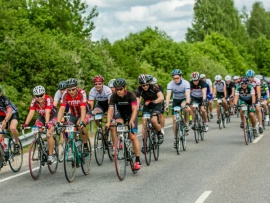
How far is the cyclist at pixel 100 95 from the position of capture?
43.7 ft

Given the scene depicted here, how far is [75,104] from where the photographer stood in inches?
444

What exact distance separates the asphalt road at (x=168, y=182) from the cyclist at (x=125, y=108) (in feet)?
2.09

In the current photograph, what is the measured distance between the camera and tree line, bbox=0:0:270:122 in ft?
93.0

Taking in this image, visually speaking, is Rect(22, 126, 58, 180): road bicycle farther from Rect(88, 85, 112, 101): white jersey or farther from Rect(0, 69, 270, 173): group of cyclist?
Rect(88, 85, 112, 101): white jersey

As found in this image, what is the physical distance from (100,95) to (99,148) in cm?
152

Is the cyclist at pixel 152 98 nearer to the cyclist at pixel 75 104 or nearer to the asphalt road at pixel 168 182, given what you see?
the asphalt road at pixel 168 182

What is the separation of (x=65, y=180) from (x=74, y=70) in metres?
19.5

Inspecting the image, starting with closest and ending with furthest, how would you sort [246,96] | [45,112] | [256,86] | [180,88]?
[45,112], [180,88], [246,96], [256,86]

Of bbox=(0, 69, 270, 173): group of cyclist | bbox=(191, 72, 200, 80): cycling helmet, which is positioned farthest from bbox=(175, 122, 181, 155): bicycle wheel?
bbox=(191, 72, 200, 80): cycling helmet

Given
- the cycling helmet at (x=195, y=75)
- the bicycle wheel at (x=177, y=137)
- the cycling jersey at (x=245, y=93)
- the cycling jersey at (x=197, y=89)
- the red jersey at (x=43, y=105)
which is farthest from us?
the cycling jersey at (x=197, y=89)

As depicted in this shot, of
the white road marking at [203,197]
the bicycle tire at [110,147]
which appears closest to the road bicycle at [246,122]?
the bicycle tire at [110,147]

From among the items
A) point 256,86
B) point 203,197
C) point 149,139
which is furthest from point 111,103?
point 256,86

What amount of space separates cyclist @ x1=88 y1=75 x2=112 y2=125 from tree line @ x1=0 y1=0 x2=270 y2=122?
11824 mm

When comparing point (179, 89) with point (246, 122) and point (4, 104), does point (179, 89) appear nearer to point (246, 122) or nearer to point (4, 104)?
point (246, 122)
